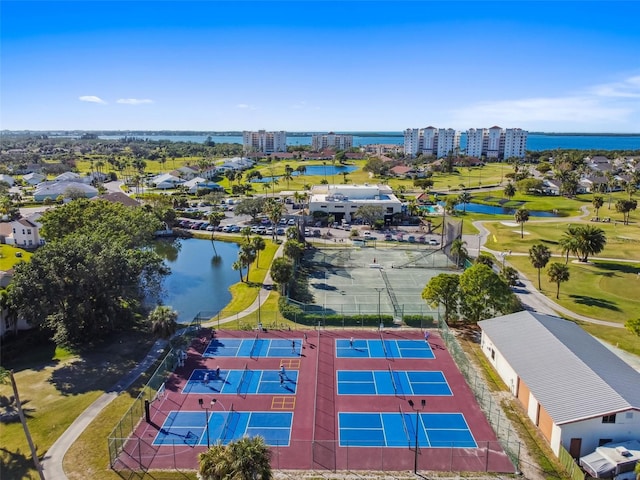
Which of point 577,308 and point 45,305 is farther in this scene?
point 577,308

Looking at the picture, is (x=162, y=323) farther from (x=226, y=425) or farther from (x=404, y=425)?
(x=404, y=425)

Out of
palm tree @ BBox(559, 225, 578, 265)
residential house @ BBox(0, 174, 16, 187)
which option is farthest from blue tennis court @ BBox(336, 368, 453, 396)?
residential house @ BBox(0, 174, 16, 187)

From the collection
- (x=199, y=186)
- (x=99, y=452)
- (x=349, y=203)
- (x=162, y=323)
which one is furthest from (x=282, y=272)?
(x=199, y=186)

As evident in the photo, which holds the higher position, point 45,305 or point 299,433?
point 45,305

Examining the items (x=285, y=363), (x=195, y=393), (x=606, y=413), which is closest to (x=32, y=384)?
(x=195, y=393)

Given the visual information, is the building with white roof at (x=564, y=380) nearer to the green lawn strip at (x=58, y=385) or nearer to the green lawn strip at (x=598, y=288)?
the green lawn strip at (x=598, y=288)

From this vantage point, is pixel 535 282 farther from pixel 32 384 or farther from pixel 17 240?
pixel 17 240

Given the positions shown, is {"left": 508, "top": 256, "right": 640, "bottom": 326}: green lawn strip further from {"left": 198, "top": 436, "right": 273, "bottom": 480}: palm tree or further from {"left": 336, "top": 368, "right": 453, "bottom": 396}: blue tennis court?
{"left": 198, "top": 436, "right": 273, "bottom": 480}: palm tree
